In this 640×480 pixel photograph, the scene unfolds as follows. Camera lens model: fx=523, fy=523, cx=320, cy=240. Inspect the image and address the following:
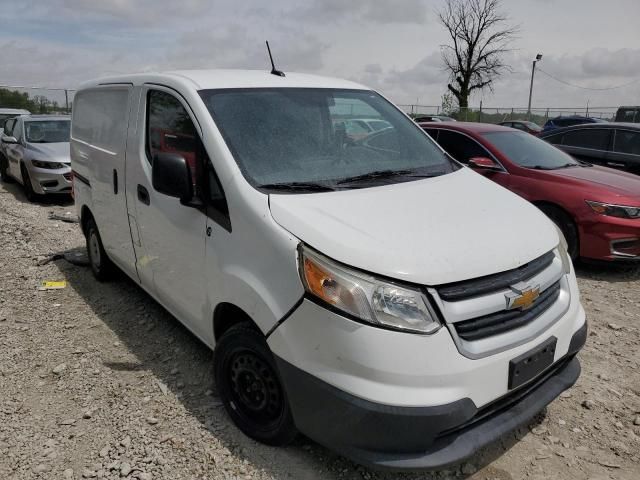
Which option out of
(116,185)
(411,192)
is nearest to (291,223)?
(411,192)

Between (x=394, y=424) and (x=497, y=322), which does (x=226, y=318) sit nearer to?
(x=394, y=424)

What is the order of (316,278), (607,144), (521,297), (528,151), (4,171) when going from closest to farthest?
(316,278), (521,297), (528,151), (607,144), (4,171)

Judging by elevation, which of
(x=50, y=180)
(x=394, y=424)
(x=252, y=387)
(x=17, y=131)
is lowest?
(x=252, y=387)

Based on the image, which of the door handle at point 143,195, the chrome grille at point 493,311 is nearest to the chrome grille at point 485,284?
the chrome grille at point 493,311

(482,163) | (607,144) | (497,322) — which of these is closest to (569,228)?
(482,163)

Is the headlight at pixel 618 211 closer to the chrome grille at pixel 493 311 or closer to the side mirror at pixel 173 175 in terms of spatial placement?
the chrome grille at pixel 493 311

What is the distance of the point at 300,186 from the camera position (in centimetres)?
270

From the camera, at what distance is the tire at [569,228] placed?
18.0 ft

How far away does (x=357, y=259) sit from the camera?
2143 millimetres

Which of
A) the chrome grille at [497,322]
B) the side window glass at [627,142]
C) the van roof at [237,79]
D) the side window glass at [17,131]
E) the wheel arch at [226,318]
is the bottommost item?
the wheel arch at [226,318]

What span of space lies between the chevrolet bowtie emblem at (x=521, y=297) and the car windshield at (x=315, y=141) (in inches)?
38.9

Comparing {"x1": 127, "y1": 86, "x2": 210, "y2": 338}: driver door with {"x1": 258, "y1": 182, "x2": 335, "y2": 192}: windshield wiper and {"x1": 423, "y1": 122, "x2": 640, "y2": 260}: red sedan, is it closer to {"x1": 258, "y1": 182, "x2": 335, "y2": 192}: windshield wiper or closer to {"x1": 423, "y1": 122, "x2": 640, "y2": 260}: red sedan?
{"x1": 258, "y1": 182, "x2": 335, "y2": 192}: windshield wiper

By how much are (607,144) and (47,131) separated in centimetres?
999

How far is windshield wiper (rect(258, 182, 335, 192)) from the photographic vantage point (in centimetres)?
264
